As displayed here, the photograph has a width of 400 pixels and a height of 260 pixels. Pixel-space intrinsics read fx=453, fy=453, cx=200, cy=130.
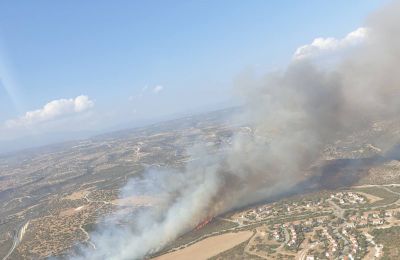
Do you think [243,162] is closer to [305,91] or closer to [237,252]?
[305,91]

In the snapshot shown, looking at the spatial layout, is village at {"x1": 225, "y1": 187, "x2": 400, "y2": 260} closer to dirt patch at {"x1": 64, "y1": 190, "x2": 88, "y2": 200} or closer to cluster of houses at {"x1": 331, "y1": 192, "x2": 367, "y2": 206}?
cluster of houses at {"x1": 331, "y1": 192, "x2": 367, "y2": 206}

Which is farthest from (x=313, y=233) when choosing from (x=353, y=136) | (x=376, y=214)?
(x=353, y=136)

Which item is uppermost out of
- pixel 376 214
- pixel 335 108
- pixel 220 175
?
pixel 335 108

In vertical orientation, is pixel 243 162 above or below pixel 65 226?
above

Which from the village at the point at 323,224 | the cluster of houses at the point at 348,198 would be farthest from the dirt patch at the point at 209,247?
the cluster of houses at the point at 348,198

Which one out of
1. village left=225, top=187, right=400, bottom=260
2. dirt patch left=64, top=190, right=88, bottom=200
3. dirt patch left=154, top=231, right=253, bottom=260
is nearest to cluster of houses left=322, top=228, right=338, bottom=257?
village left=225, top=187, right=400, bottom=260

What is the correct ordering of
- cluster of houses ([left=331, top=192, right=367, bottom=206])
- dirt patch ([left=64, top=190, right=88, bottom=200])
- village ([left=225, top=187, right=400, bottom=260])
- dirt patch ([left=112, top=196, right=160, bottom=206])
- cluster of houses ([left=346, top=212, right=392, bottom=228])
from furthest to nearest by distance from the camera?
dirt patch ([left=64, top=190, right=88, bottom=200]), dirt patch ([left=112, top=196, right=160, bottom=206]), cluster of houses ([left=331, top=192, right=367, bottom=206]), cluster of houses ([left=346, top=212, right=392, bottom=228]), village ([left=225, top=187, right=400, bottom=260])

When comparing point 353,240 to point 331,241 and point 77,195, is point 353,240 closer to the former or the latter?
point 331,241

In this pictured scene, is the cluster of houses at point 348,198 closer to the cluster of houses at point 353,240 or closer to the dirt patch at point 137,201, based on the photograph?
the cluster of houses at point 353,240
